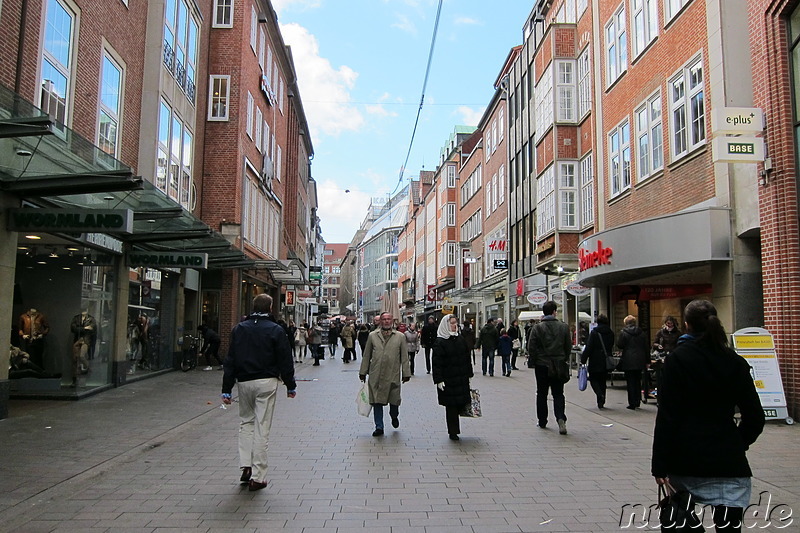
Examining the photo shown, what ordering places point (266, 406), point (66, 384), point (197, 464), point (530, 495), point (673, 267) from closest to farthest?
1. point (530, 495)
2. point (266, 406)
3. point (197, 464)
4. point (66, 384)
5. point (673, 267)

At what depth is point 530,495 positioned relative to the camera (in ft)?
19.7

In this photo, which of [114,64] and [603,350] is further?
[114,64]

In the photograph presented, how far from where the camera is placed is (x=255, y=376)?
6.43 metres

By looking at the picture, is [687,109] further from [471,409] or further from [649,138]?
[471,409]

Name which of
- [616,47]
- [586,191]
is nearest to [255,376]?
[616,47]

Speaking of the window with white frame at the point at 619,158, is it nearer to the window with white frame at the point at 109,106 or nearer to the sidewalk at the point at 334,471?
the sidewalk at the point at 334,471

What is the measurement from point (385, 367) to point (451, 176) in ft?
156

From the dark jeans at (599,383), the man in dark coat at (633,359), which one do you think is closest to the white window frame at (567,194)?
the man in dark coat at (633,359)

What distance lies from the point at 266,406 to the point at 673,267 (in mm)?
10292

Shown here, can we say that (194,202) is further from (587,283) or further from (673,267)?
(673,267)

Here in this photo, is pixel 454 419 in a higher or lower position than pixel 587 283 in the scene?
lower

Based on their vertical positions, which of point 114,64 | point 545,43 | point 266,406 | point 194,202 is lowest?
point 266,406

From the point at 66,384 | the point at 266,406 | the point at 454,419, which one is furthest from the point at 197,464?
the point at 66,384

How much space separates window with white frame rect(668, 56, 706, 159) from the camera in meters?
13.8
